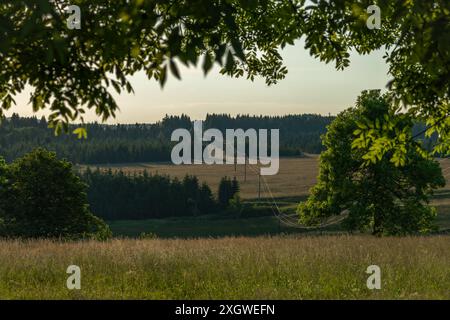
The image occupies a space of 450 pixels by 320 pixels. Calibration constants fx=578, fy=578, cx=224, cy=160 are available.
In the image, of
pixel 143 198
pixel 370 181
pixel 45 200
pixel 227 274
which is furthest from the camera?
pixel 143 198

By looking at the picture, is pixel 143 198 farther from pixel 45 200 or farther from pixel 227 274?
pixel 227 274

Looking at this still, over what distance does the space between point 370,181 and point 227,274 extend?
91.6ft

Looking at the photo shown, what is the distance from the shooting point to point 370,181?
36.8 metres

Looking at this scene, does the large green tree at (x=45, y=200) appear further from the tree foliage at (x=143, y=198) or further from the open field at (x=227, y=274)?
the tree foliage at (x=143, y=198)

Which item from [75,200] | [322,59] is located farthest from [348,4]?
[75,200]

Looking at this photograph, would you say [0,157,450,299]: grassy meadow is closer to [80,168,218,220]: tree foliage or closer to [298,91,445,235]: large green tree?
[298,91,445,235]: large green tree

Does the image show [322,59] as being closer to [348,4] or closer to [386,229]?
[348,4]

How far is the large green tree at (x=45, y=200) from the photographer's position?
4069 centimetres

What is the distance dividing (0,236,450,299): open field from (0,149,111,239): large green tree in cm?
2835

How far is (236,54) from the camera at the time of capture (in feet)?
18.9

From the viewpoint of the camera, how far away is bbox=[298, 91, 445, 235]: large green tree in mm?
35750

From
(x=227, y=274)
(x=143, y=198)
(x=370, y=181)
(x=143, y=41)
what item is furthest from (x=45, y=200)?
(x=143, y=198)

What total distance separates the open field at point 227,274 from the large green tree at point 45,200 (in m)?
28.3

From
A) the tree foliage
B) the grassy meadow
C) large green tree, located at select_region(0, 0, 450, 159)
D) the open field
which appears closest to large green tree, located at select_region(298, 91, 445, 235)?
the grassy meadow
